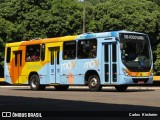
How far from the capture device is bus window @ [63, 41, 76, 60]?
2717 cm

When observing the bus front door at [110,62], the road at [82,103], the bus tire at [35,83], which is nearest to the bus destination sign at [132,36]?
the bus front door at [110,62]

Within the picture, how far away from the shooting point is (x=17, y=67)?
1221 inches

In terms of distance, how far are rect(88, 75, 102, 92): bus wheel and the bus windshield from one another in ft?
6.29

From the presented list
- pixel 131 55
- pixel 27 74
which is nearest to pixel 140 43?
pixel 131 55

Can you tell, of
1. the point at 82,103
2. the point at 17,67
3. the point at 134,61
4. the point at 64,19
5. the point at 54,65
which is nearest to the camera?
the point at 82,103

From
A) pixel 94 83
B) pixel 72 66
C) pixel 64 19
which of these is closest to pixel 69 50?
pixel 72 66

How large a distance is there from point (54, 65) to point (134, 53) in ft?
18.0

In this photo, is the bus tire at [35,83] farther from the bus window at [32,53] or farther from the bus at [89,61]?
the bus window at [32,53]

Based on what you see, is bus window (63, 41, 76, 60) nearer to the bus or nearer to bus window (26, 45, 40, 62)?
the bus

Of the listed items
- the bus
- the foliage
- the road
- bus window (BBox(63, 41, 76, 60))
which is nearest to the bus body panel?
the bus

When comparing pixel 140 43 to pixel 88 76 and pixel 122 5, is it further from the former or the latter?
pixel 122 5

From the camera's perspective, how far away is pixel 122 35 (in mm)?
25016

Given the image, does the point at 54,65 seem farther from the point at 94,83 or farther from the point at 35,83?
the point at 94,83

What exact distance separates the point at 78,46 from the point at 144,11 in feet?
96.8
